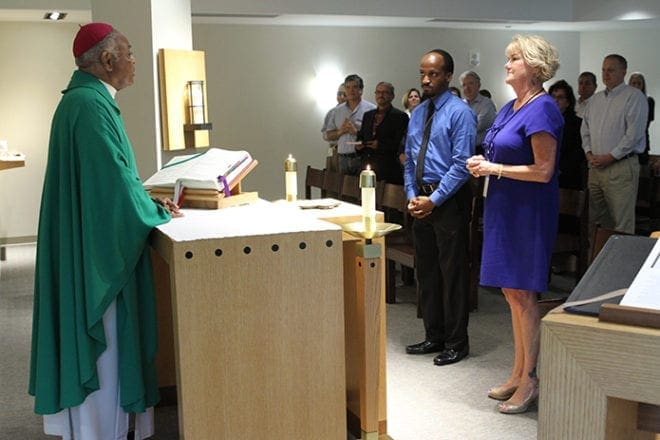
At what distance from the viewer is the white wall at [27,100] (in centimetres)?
825

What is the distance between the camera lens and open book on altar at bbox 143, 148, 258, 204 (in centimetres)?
311

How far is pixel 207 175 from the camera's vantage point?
3.12 metres

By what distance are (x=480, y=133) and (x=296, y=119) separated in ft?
11.2

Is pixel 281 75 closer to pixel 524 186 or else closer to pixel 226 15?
pixel 226 15

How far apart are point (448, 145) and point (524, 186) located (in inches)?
29.1

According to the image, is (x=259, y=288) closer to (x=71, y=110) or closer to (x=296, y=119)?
(x=71, y=110)

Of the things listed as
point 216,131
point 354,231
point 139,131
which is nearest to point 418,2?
point 216,131

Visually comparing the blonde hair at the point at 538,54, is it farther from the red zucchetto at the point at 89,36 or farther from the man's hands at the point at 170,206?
the red zucchetto at the point at 89,36

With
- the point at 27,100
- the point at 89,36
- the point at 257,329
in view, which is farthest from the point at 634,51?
the point at 257,329

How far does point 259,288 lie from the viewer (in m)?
2.46

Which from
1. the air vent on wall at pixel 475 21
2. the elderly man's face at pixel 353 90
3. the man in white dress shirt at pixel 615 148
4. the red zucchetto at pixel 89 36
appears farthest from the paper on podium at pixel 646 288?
the air vent on wall at pixel 475 21

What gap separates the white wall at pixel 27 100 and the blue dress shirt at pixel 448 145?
5601 millimetres

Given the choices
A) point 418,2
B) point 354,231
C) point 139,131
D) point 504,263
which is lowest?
point 504,263

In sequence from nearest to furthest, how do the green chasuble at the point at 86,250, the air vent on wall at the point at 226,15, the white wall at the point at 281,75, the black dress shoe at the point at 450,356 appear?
1. the green chasuble at the point at 86,250
2. the black dress shoe at the point at 450,356
3. the air vent on wall at the point at 226,15
4. the white wall at the point at 281,75
